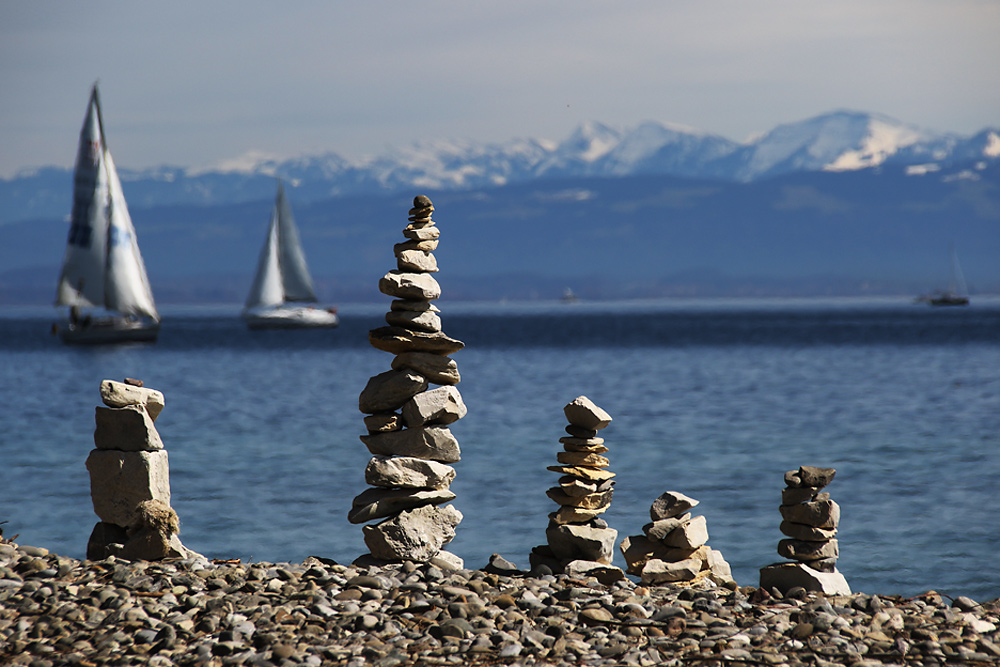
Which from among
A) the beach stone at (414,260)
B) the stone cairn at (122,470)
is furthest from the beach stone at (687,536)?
the stone cairn at (122,470)

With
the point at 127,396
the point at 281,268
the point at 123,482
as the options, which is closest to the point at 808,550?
the point at 123,482

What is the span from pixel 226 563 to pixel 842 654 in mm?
6945

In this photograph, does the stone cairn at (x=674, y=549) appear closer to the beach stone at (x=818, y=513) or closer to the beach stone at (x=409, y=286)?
the beach stone at (x=818, y=513)

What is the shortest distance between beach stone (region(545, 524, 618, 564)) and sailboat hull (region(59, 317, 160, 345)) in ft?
279

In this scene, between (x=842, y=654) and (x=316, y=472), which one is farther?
(x=316, y=472)

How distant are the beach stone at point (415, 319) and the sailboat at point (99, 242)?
6638 cm

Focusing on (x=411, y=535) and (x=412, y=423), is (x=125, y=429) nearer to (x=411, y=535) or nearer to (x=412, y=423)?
(x=412, y=423)

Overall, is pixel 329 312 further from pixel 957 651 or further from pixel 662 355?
pixel 957 651

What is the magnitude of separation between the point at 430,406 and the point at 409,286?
150cm

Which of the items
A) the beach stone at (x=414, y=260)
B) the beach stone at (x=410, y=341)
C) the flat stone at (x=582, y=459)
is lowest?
the flat stone at (x=582, y=459)

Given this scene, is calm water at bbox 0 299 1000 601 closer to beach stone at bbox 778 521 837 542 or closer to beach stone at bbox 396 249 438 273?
beach stone at bbox 778 521 837 542

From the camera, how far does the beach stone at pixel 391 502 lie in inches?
501

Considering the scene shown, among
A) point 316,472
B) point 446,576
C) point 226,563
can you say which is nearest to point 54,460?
point 316,472

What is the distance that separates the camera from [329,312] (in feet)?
489
